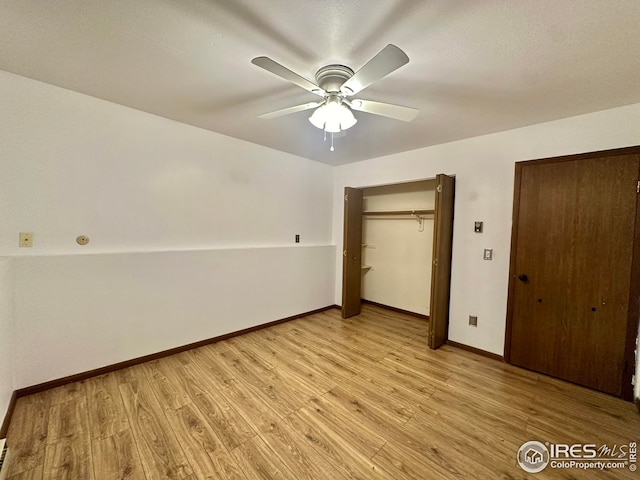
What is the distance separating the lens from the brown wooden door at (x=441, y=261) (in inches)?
113

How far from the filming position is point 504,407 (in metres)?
1.98

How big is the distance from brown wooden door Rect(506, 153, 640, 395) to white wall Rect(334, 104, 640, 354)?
0.11 metres

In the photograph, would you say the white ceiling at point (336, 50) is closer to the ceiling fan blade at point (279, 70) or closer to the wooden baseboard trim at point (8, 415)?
the ceiling fan blade at point (279, 70)


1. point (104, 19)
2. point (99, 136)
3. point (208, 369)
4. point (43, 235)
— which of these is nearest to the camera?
point (104, 19)

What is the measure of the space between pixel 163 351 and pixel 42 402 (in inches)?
33.9

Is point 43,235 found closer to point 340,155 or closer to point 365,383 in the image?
point 365,383

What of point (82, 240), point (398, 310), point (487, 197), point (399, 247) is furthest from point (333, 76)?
point (398, 310)

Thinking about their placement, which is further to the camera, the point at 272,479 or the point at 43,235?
the point at 43,235

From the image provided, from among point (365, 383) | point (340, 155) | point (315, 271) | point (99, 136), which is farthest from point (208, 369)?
point (340, 155)

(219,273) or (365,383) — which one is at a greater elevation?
(219,273)

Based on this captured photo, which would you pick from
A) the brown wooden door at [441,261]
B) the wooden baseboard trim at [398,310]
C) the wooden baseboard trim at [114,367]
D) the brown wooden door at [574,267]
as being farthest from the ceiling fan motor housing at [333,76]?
the wooden baseboard trim at [398,310]

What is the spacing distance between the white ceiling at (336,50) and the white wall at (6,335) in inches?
60.1

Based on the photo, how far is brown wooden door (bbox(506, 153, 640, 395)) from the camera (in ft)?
6.97

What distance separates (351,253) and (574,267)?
2.50m
